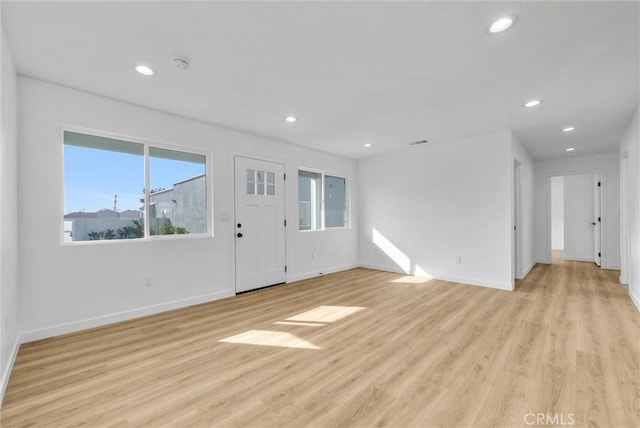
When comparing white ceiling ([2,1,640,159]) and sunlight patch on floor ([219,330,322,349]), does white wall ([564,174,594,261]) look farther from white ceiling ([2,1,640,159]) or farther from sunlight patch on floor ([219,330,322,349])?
sunlight patch on floor ([219,330,322,349])

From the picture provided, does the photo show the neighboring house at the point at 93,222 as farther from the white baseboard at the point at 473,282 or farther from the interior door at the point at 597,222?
the interior door at the point at 597,222

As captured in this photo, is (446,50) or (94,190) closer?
(446,50)

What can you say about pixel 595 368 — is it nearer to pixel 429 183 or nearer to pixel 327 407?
pixel 327 407

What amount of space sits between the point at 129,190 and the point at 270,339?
2.46m

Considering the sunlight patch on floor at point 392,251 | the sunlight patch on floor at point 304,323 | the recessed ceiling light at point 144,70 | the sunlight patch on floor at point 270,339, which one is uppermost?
the recessed ceiling light at point 144,70

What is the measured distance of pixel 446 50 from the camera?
225 cm

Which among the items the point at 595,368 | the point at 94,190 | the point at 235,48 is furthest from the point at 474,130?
the point at 94,190

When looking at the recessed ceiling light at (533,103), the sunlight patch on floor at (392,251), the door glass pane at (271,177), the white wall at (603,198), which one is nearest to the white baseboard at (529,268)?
the white wall at (603,198)

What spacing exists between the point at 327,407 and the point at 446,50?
110 inches

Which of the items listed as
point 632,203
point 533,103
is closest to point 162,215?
point 533,103

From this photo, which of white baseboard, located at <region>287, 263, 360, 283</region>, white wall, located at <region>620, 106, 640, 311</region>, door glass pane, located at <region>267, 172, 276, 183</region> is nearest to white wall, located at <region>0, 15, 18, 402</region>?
door glass pane, located at <region>267, 172, 276, 183</region>

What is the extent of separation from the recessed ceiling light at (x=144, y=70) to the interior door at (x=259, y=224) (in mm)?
1818

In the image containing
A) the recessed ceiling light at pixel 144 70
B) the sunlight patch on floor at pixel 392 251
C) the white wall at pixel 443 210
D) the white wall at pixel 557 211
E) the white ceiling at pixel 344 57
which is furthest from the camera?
the white wall at pixel 557 211

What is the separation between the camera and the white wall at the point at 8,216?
200cm
